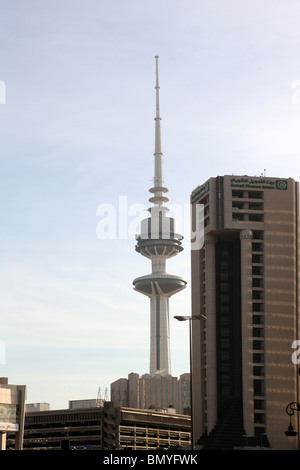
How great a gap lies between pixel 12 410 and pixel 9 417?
1640mm

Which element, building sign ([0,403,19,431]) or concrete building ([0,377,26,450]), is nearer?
building sign ([0,403,19,431])

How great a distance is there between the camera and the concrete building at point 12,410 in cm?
14975

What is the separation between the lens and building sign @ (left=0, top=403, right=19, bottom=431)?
14912 cm

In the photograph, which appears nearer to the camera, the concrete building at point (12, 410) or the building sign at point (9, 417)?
the building sign at point (9, 417)

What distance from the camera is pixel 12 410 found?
152 meters

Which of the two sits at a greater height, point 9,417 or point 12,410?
point 12,410

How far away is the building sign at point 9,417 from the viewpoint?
149 meters
